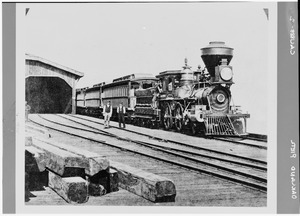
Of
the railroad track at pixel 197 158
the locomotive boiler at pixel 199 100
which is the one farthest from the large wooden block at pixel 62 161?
the locomotive boiler at pixel 199 100

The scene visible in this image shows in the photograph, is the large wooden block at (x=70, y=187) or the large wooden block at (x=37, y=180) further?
the large wooden block at (x=37, y=180)

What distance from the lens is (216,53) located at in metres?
5.68

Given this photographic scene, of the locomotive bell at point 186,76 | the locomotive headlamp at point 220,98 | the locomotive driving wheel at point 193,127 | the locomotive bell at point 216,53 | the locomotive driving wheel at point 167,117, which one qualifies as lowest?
the locomotive driving wheel at point 193,127

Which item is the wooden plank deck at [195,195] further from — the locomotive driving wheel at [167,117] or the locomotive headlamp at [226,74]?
the locomotive headlamp at [226,74]

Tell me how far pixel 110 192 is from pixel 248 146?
1937mm

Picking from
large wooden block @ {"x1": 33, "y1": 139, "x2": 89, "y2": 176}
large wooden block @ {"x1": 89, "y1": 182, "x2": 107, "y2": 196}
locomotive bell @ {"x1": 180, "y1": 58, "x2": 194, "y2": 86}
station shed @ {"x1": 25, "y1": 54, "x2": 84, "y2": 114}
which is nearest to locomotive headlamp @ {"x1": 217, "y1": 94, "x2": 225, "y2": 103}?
locomotive bell @ {"x1": 180, "y1": 58, "x2": 194, "y2": 86}

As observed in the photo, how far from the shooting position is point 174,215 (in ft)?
17.0

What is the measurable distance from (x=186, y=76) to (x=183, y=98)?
0.64 m

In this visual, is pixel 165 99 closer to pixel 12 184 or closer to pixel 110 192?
pixel 110 192

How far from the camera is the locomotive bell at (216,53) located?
565 cm

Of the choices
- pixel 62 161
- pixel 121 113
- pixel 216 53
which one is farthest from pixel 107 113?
pixel 216 53

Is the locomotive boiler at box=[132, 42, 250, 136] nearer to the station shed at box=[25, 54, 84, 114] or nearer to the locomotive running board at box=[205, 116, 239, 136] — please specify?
the locomotive running board at box=[205, 116, 239, 136]

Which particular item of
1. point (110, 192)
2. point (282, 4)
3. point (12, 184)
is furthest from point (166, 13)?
point (12, 184)

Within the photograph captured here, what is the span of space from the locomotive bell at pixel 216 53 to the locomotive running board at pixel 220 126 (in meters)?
0.86
